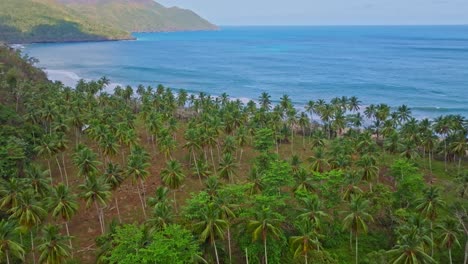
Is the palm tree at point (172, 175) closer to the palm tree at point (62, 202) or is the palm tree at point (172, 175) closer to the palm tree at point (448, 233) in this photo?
the palm tree at point (62, 202)

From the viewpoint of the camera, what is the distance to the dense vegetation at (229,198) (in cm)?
4722

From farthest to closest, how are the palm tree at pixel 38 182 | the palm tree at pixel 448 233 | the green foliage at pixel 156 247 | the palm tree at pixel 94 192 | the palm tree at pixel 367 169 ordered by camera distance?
the palm tree at pixel 367 169
the palm tree at pixel 38 182
the palm tree at pixel 94 192
the palm tree at pixel 448 233
the green foliage at pixel 156 247

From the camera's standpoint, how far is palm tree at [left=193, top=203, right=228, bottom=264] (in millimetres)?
47906

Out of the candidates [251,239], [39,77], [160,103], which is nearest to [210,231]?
[251,239]

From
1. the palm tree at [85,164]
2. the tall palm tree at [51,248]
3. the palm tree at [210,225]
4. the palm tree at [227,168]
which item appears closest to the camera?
the tall palm tree at [51,248]

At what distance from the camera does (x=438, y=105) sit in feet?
478

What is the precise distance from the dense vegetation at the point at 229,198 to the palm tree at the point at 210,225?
0.52ft

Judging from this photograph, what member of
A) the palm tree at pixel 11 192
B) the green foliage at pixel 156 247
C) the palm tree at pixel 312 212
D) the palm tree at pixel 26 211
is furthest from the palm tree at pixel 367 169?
the palm tree at pixel 11 192

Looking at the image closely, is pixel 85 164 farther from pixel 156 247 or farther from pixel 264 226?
pixel 264 226

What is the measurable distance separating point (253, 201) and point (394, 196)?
25.2 metres

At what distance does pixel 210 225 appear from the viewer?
4781 cm

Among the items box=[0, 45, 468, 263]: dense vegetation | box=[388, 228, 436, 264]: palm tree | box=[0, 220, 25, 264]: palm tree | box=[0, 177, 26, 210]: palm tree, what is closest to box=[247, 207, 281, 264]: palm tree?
box=[0, 45, 468, 263]: dense vegetation

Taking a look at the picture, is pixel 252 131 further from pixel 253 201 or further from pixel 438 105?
pixel 438 105

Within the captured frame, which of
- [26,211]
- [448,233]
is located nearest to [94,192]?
[26,211]
